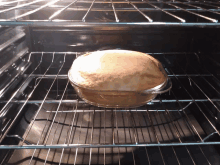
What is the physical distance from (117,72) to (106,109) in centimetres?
32

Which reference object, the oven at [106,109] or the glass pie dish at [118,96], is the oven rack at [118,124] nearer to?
the oven at [106,109]

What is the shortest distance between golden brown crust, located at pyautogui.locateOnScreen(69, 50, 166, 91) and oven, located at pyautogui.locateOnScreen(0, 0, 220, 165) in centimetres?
13

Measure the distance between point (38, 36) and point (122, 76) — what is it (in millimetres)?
600

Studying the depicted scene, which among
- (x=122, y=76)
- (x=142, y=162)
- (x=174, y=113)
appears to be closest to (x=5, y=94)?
(x=122, y=76)

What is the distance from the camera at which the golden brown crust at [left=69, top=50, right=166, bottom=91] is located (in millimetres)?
665

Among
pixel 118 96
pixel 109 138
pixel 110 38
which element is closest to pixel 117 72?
pixel 118 96

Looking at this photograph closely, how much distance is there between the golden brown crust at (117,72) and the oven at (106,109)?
0.41 ft

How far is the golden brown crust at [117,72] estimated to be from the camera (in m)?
0.66

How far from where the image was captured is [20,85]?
3.12 feet

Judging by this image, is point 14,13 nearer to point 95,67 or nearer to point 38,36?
point 38,36

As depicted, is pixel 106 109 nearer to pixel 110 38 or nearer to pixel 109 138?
pixel 109 138

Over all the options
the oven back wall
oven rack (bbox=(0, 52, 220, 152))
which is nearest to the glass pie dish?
oven rack (bbox=(0, 52, 220, 152))

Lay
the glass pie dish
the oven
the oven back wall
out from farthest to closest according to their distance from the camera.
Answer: the oven back wall
the oven
the glass pie dish

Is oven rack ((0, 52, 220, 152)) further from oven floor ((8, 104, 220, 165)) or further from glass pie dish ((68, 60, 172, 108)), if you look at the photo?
glass pie dish ((68, 60, 172, 108))
